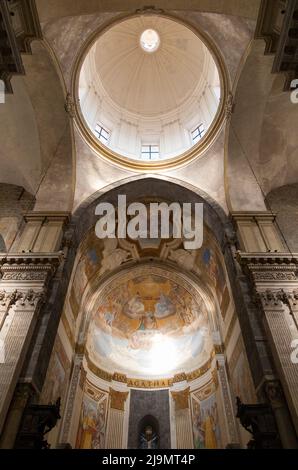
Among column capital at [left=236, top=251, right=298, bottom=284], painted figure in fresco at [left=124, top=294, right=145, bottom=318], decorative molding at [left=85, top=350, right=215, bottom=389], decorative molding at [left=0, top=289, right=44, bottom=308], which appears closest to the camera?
decorative molding at [left=0, top=289, right=44, bottom=308]

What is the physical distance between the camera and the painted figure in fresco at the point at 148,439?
13.1m

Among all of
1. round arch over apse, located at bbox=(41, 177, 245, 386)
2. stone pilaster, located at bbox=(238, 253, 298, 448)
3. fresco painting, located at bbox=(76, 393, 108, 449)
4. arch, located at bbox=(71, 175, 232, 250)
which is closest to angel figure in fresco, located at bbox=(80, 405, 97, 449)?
fresco painting, located at bbox=(76, 393, 108, 449)

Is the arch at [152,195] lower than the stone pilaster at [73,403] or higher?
higher

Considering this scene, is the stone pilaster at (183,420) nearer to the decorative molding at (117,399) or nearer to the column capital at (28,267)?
the decorative molding at (117,399)

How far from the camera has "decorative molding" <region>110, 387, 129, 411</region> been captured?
13930 millimetres

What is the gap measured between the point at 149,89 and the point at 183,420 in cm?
1792

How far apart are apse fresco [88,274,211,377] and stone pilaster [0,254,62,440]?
6.38m

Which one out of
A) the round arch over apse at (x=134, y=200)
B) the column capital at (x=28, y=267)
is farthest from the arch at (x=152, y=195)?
the column capital at (x=28, y=267)

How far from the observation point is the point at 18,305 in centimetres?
866

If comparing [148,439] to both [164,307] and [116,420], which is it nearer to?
[116,420]

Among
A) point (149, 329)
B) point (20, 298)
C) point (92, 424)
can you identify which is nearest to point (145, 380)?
point (149, 329)

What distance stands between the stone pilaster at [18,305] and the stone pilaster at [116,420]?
769cm

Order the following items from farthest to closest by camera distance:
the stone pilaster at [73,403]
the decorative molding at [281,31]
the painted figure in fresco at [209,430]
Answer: the painted figure in fresco at [209,430], the stone pilaster at [73,403], the decorative molding at [281,31]

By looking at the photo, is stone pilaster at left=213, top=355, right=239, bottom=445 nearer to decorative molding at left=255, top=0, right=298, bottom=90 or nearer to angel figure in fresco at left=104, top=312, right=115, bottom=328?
angel figure in fresco at left=104, top=312, right=115, bottom=328
